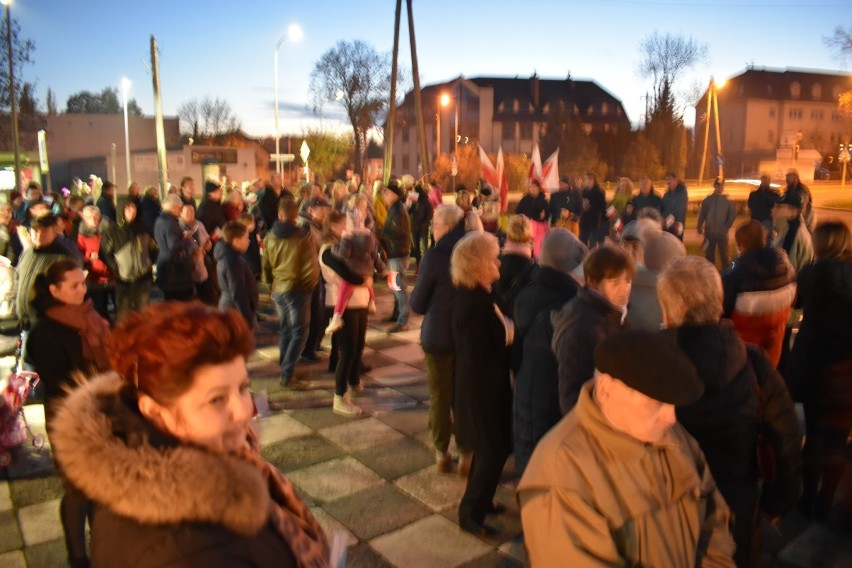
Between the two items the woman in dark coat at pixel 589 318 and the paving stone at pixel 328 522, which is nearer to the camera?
the woman in dark coat at pixel 589 318

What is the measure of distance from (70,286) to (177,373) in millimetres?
2667

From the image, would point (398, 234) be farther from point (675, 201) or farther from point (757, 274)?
point (675, 201)

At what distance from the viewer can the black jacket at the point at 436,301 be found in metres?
5.11

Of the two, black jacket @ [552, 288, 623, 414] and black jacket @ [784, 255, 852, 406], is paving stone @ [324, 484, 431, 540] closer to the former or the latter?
black jacket @ [552, 288, 623, 414]

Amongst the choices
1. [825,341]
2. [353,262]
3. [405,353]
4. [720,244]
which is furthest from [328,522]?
[720,244]

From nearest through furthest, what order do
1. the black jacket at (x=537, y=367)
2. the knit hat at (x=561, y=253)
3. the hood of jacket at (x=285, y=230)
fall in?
the black jacket at (x=537, y=367)
the knit hat at (x=561, y=253)
the hood of jacket at (x=285, y=230)

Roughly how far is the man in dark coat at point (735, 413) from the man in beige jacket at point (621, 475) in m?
0.72

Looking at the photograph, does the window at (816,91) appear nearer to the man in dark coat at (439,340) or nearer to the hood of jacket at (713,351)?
the man in dark coat at (439,340)

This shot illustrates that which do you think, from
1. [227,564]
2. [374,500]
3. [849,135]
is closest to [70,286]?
[374,500]

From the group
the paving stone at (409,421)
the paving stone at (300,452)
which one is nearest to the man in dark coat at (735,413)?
the paving stone at (300,452)

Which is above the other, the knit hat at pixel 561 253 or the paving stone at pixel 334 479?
the knit hat at pixel 561 253

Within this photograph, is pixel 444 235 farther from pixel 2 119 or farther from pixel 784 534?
pixel 2 119

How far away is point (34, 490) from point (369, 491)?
7.75 feet

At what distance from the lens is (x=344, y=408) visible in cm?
640
